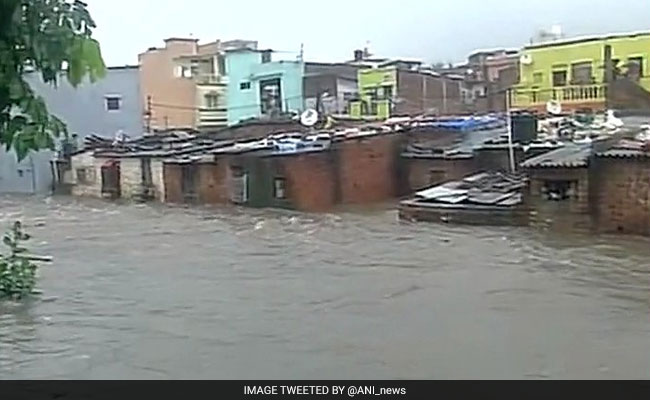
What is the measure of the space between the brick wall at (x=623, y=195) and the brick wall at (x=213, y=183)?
7704mm

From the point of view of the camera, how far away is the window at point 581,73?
62.9ft

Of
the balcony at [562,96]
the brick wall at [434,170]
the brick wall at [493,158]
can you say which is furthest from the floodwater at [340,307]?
the balcony at [562,96]

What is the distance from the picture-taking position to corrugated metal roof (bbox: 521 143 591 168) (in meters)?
10.1

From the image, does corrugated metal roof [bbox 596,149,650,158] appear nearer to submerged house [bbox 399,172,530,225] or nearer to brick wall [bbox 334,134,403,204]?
submerged house [bbox 399,172,530,225]

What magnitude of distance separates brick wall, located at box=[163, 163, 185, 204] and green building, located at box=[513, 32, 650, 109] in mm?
7381

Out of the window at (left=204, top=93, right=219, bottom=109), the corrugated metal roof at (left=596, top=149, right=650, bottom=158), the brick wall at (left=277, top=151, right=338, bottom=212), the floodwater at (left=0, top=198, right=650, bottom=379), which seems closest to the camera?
the floodwater at (left=0, top=198, right=650, bottom=379)

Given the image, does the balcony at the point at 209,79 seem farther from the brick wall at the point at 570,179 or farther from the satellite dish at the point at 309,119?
the brick wall at the point at 570,179

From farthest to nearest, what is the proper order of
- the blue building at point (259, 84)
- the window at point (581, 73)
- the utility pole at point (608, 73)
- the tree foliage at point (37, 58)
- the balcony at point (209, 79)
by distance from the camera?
1. the balcony at point (209, 79)
2. the blue building at point (259, 84)
3. the window at point (581, 73)
4. the utility pole at point (608, 73)
5. the tree foliage at point (37, 58)

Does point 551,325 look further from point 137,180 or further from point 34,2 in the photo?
point 137,180

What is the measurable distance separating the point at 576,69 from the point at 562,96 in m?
0.79

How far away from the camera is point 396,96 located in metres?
22.8

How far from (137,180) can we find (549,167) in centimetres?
1079

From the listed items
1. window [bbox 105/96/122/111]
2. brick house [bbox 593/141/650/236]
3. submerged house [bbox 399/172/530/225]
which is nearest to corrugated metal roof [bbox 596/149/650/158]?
brick house [bbox 593/141/650/236]
